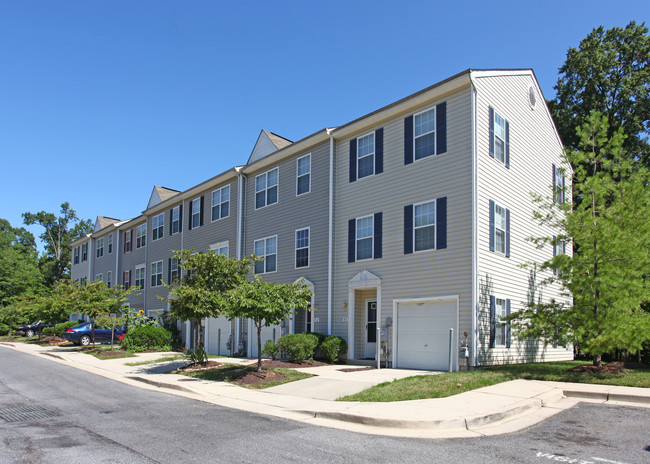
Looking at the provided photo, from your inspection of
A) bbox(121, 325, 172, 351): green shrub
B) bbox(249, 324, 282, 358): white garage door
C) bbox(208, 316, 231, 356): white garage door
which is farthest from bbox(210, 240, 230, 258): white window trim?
bbox(121, 325, 172, 351): green shrub

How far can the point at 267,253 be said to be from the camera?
927 inches

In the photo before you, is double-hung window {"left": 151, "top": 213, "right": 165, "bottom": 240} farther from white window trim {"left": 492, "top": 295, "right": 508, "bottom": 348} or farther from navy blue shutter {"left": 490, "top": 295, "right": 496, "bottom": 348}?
navy blue shutter {"left": 490, "top": 295, "right": 496, "bottom": 348}

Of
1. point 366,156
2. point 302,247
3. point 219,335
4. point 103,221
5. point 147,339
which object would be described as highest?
point 366,156

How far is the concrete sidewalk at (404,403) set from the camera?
28.5 ft

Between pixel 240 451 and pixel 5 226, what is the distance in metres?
82.7

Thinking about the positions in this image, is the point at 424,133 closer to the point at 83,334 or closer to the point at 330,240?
the point at 330,240

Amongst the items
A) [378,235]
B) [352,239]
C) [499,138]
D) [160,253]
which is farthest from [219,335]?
[499,138]

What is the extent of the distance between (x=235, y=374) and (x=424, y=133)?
961cm

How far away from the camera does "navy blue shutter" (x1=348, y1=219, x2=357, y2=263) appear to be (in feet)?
63.2

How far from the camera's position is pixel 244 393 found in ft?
42.5

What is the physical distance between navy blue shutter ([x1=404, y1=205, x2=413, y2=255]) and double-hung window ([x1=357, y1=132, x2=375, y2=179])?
7.95ft

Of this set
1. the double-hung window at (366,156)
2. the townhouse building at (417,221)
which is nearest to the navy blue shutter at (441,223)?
the townhouse building at (417,221)

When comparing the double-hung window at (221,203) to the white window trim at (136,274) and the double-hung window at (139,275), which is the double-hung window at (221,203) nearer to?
the white window trim at (136,274)

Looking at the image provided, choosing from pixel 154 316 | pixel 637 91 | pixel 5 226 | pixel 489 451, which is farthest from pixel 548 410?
pixel 5 226
